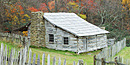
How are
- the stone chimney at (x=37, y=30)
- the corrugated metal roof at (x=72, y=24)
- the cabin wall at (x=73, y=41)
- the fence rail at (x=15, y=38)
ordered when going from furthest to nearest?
the stone chimney at (x=37, y=30) → the corrugated metal roof at (x=72, y=24) → the cabin wall at (x=73, y=41) → the fence rail at (x=15, y=38)

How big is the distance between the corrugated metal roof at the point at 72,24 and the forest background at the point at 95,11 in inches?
517

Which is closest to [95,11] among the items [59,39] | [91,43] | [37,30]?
[37,30]

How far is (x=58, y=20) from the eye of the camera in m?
27.4

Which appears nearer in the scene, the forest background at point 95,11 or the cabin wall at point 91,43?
the cabin wall at point 91,43

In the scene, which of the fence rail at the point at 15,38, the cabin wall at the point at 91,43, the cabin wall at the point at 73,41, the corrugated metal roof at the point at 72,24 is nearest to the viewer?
the fence rail at the point at 15,38

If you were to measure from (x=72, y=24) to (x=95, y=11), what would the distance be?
20004mm

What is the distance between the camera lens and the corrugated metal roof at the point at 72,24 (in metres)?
25.1

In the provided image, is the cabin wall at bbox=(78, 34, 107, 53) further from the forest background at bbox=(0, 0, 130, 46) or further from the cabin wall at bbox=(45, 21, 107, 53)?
the forest background at bbox=(0, 0, 130, 46)

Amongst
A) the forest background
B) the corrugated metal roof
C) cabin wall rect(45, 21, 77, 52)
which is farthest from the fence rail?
the forest background

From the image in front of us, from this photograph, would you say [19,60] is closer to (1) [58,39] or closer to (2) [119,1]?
(1) [58,39]

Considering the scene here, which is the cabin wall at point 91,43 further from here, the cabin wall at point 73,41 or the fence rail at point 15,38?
the fence rail at point 15,38

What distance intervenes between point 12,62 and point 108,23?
127ft

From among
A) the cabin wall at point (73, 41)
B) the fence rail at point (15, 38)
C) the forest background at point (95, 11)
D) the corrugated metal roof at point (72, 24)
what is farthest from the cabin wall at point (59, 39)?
the forest background at point (95, 11)

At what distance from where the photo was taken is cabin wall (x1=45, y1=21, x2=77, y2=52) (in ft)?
81.0
